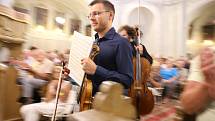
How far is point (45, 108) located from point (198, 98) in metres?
3.17

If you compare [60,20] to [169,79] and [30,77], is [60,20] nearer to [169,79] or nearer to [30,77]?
[169,79]

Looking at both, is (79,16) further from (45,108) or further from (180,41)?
(45,108)

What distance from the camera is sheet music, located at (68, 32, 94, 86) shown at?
6.09ft

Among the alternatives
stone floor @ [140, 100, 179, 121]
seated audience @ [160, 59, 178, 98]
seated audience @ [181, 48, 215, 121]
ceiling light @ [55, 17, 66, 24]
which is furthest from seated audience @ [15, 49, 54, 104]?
ceiling light @ [55, 17, 66, 24]

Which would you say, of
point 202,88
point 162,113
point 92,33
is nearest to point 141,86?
point 202,88

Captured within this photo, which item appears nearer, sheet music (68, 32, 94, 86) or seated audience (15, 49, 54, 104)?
sheet music (68, 32, 94, 86)

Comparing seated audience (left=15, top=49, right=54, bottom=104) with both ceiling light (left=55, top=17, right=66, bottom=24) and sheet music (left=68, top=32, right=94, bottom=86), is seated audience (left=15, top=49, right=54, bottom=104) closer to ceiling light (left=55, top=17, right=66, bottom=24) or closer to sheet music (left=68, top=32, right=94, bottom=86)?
sheet music (left=68, top=32, right=94, bottom=86)

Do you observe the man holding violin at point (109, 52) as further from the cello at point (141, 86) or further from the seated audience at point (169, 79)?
the seated audience at point (169, 79)

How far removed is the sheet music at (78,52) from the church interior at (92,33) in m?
1.99

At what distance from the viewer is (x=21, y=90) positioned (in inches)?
193

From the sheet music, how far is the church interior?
199cm

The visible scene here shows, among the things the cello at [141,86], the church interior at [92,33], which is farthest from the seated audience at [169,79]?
the cello at [141,86]

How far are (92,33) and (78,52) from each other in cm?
927

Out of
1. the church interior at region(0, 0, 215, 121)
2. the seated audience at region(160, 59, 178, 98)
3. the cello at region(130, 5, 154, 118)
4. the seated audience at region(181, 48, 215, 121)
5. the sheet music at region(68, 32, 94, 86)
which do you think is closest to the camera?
the seated audience at region(181, 48, 215, 121)
